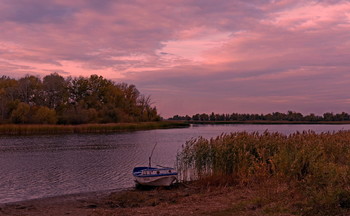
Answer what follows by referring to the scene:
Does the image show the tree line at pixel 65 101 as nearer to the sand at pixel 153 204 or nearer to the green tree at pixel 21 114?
the green tree at pixel 21 114

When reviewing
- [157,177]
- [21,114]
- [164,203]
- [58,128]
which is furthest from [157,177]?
[21,114]

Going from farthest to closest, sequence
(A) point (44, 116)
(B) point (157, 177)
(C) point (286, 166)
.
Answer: (A) point (44, 116) → (B) point (157, 177) → (C) point (286, 166)

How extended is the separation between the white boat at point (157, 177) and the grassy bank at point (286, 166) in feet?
4.36

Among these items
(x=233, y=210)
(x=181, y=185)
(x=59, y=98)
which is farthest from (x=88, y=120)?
(x=233, y=210)

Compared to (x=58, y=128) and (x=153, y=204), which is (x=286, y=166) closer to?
(x=153, y=204)

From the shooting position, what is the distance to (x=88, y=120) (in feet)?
300

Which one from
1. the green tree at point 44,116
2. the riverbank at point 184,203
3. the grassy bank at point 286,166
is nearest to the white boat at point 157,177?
the riverbank at point 184,203

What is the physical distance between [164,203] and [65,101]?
291ft

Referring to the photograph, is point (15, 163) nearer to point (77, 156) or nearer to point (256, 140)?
point (77, 156)

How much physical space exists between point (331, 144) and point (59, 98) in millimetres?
87005

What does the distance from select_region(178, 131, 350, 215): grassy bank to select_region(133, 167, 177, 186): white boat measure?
1.33 metres

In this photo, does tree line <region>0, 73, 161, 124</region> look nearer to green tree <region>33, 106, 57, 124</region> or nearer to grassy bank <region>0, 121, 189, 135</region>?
green tree <region>33, 106, 57, 124</region>

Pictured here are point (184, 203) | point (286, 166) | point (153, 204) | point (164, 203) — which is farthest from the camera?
point (153, 204)

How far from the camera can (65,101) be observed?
318 ft
